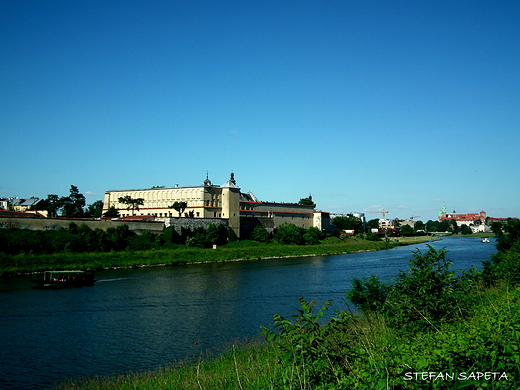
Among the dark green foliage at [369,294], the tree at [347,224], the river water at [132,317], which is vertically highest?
the tree at [347,224]

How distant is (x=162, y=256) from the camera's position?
45.0 m

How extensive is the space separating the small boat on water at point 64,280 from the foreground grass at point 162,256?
5527mm

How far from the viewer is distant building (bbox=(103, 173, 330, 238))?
216 feet

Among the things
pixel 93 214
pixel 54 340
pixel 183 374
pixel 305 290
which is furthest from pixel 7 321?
pixel 93 214

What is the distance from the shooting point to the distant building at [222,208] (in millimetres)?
65750

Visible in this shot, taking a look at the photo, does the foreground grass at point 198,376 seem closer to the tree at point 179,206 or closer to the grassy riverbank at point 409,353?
the grassy riverbank at point 409,353

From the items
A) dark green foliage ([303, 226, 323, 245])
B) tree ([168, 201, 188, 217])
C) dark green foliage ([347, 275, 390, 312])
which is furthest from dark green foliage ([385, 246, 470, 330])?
tree ([168, 201, 188, 217])

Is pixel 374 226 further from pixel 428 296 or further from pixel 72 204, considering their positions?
pixel 428 296

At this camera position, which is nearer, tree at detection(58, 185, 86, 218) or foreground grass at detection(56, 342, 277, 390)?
foreground grass at detection(56, 342, 277, 390)

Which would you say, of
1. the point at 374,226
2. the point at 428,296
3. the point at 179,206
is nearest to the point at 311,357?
the point at 428,296

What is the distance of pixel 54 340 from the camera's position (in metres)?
16.9

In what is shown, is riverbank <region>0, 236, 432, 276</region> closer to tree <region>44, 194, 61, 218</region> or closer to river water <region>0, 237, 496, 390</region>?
river water <region>0, 237, 496, 390</region>

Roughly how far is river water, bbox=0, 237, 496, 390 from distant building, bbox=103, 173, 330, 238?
3061 cm

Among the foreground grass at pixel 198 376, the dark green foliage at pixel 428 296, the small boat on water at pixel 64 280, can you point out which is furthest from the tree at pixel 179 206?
the dark green foliage at pixel 428 296
